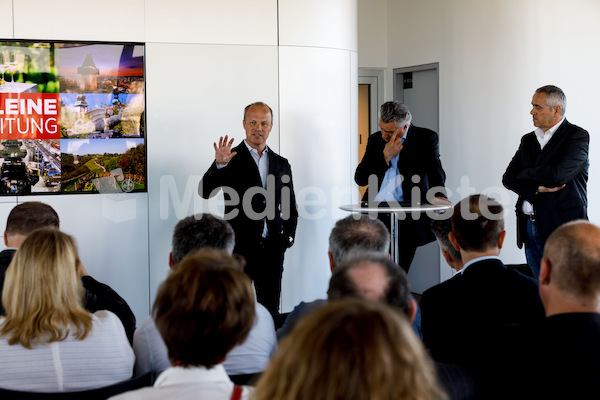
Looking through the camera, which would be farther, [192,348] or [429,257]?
[429,257]

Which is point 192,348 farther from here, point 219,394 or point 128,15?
point 128,15

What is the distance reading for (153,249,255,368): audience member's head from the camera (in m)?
1.62

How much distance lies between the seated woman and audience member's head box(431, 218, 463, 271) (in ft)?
5.17

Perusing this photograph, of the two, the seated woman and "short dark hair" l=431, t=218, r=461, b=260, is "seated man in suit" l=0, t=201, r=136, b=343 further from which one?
"short dark hair" l=431, t=218, r=461, b=260

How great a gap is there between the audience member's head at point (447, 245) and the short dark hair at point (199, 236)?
3.20 ft

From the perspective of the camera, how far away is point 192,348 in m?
1.62

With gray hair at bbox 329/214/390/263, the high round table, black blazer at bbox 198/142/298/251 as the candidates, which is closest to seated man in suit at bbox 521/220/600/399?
gray hair at bbox 329/214/390/263

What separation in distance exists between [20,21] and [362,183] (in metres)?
2.68

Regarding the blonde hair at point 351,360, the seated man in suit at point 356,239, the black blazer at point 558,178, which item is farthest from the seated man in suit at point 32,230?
the black blazer at point 558,178

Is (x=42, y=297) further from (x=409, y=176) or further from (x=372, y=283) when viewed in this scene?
(x=409, y=176)

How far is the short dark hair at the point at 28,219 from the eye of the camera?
3.36 metres

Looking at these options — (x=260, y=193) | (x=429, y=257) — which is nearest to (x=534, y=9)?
(x=429, y=257)

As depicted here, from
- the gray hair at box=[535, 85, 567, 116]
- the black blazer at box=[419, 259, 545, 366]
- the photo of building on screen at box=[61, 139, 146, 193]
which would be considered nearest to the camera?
the black blazer at box=[419, 259, 545, 366]

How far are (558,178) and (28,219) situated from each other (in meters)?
3.28
